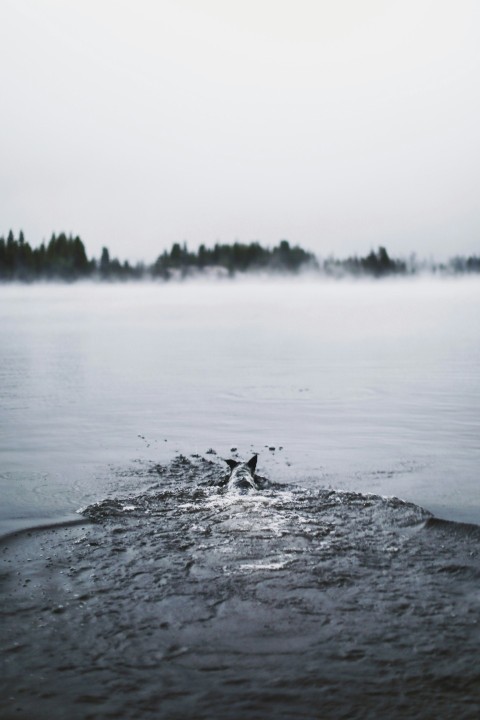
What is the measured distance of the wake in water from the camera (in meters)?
5.26

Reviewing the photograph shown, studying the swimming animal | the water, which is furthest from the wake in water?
the swimming animal

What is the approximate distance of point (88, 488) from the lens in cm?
1096

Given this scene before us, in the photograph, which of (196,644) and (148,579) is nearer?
(196,644)

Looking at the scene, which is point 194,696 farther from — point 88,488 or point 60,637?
point 88,488

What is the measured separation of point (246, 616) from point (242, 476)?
430cm

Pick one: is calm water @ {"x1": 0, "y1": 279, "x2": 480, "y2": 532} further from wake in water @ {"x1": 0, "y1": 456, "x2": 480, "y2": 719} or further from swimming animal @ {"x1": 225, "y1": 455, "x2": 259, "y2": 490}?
wake in water @ {"x1": 0, "y1": 456, "x2": 480, "y2": 719}

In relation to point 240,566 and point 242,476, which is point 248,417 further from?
point 240,566

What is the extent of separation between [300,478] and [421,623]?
526 cm

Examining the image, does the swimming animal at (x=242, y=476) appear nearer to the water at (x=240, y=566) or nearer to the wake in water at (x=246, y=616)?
the water at (x=240, y=566)

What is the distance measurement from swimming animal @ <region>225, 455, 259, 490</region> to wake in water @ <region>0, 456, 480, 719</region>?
1.00m

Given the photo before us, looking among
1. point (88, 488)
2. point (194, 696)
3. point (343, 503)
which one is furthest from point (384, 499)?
point (194, 696)

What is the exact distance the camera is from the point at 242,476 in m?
10.7

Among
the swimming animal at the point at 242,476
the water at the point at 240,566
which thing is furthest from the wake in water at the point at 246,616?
the swimming animal at the point at 242,476

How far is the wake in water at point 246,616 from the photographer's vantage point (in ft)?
17.3
